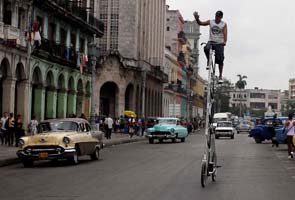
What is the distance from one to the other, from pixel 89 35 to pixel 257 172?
37.8m

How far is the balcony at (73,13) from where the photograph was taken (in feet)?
138

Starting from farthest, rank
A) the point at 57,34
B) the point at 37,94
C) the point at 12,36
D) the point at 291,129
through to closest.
Result: the point at 57,34
the point at 37,94
the point at 12,36
the point at 291,129

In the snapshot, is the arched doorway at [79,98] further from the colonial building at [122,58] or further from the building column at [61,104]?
the colonial building at [122,58]

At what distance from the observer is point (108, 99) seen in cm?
7050

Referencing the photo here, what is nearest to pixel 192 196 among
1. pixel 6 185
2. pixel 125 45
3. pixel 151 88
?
pixel 6 185

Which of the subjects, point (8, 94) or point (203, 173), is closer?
point (203, 173)

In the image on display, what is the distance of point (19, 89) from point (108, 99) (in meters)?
31.0

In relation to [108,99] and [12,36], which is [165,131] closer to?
[12,36]

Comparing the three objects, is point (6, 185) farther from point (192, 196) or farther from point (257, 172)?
point (257, 172)

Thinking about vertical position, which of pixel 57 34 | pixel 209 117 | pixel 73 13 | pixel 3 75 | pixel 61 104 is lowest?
pixel 209 117

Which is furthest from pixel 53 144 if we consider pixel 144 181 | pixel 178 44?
pixel 178 44

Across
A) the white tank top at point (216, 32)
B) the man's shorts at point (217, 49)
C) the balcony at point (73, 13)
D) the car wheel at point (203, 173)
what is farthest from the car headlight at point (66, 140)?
the balcony at point (73, 13)

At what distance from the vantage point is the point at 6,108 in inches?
1490

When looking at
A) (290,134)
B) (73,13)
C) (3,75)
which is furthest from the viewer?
(73,13)
